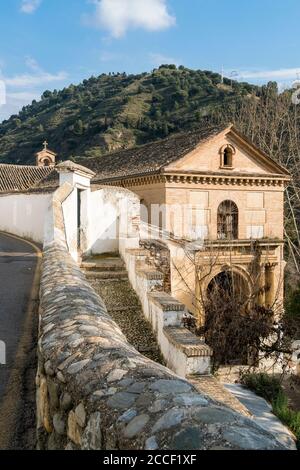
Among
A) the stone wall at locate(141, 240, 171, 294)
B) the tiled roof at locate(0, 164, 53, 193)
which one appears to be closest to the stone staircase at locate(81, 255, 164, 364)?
the stone wall at locate(141, 240, 171, 294)

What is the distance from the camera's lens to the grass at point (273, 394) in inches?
367

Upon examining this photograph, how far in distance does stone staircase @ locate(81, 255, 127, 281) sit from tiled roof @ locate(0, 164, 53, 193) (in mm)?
15515

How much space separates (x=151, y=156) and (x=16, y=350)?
17.7 meters

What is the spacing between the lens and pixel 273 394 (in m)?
11.4

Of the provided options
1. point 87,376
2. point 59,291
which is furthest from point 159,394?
point 59,291

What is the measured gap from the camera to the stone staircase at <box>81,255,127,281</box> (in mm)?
11594

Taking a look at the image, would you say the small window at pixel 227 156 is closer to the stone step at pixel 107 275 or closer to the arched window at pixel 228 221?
the arched window at pixel 228 221

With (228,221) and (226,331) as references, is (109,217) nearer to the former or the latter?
(226,331)

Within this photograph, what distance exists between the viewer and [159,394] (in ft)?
7.31

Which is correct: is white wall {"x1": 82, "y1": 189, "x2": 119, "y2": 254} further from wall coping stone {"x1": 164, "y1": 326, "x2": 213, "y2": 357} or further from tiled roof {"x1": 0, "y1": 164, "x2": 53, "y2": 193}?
tiled roof {"x1": 0, "y1": 164, "x2": 53, "y2": 193}

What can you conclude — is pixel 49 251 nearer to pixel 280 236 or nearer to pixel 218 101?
pixel 280 236

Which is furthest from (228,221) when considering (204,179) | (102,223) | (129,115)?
(129,115)

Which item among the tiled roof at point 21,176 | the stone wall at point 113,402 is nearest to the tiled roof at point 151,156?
the tiled roof at point 21,176

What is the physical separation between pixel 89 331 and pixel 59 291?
1546 mm
